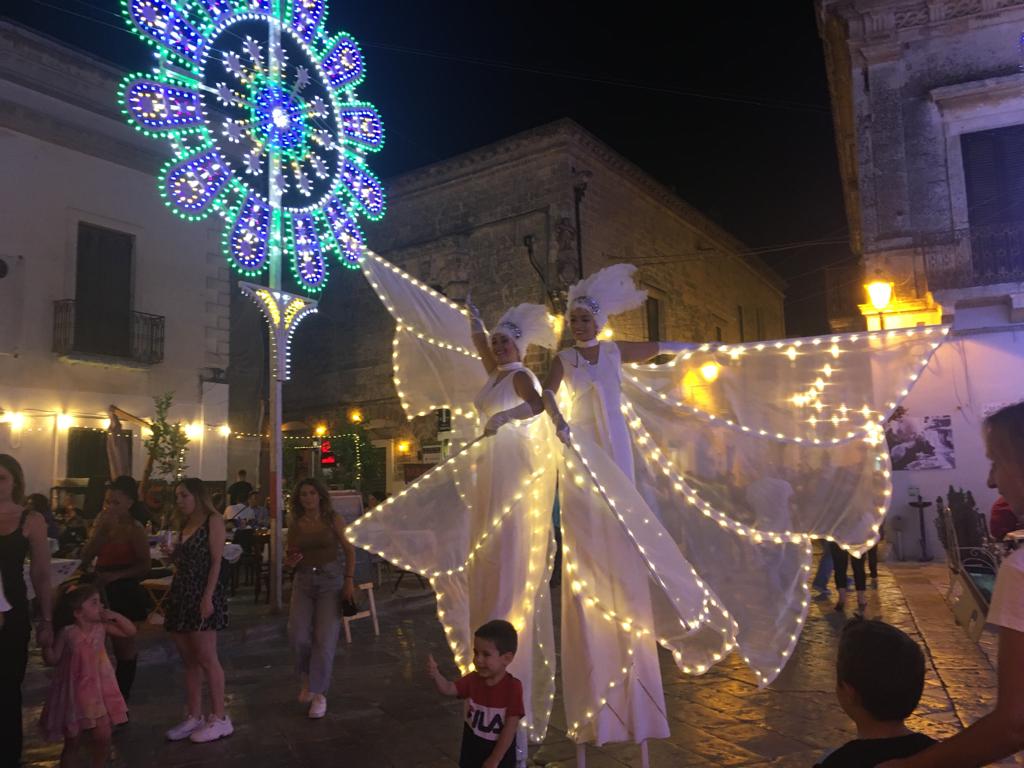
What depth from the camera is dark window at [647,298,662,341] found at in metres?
21.9

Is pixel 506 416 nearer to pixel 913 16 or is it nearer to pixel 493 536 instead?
pixel 493 536

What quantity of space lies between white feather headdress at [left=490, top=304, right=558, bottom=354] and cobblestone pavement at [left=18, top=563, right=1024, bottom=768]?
6.97ft

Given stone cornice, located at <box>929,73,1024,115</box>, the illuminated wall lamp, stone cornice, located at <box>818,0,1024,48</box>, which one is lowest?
the illuminated wall lamp

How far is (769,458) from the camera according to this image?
4004 millimetres

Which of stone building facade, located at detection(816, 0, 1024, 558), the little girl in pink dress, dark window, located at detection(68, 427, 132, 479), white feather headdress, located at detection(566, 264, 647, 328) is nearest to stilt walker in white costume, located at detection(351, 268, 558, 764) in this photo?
white feather headdress, located at detection(566, 264, 647, 328)

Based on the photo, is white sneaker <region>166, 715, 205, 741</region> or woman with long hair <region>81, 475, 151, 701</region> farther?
woman with long hair <region>81, 475, 151, 701</region>

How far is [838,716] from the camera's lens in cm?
447

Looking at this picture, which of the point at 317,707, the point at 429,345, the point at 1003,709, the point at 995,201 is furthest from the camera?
the point at 995,201

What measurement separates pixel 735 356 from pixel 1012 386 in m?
9.62

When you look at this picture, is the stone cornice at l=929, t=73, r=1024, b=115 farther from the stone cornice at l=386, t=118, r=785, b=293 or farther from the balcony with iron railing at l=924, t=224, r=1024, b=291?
the stone cornice at l=386, t=118, r=785, b=293

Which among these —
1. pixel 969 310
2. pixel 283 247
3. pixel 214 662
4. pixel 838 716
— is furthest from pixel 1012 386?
pixel 214 662

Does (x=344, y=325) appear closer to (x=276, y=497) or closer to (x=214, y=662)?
(x=276, y=497)

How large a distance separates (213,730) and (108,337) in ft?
37.2

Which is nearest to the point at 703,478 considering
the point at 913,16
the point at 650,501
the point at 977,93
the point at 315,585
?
the point at 650,501
